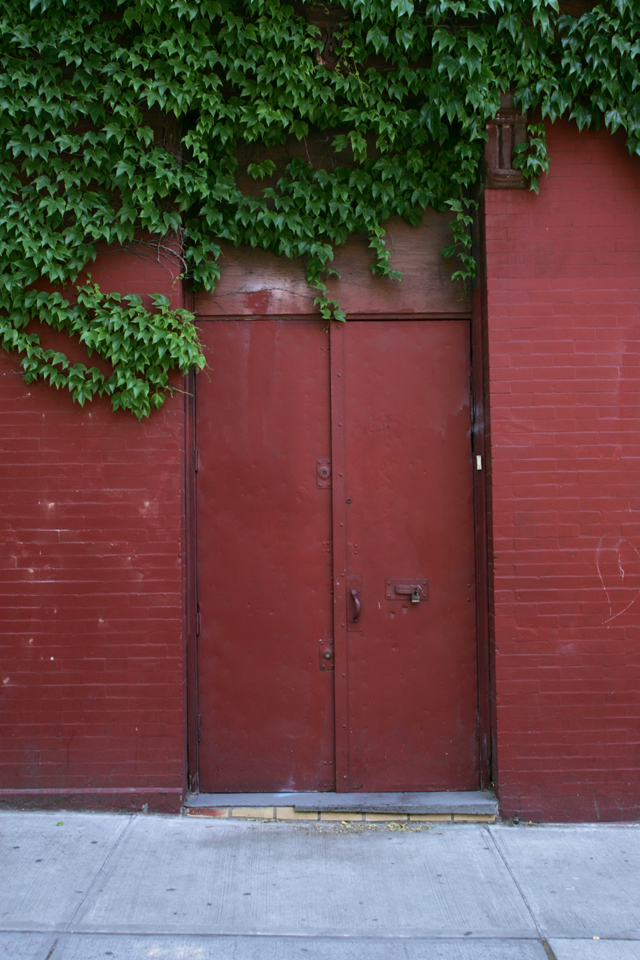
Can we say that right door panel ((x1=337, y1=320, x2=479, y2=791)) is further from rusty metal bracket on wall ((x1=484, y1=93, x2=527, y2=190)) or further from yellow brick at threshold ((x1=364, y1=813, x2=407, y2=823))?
rusty metal bracket on wall ((x1=484, y1=93, x2=527, y2=190))

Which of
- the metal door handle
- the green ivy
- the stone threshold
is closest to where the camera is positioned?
the green ivy

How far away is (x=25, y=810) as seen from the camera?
400 cm

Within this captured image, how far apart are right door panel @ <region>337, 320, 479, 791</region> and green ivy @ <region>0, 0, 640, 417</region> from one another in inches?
23.8

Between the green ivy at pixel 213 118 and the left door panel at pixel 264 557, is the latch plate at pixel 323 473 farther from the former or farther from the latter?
the green ivy at pixel 213 118

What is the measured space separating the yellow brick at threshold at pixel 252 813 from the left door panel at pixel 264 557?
0.17 m

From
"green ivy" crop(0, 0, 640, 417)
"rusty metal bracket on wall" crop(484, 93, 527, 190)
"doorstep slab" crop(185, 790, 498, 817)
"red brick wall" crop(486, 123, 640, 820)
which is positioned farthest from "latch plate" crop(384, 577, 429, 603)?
"rusty metal bracket on wall" crop(484, 93, 527, 190)

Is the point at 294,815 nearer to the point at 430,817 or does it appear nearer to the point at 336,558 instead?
the point at 430,817

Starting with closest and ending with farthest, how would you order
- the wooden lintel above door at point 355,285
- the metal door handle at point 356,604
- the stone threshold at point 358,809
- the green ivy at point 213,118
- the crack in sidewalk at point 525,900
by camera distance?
the crack in sidewalk at point 525,900
the green ivy at point 213,118
the stone threshold at point 358,809
the metal door handle at point 356,604
the wooden lintel above door at point 355,285

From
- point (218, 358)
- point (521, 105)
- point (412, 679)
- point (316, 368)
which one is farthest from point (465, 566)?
point (521, 105)

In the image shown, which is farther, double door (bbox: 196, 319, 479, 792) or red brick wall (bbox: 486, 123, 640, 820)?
double door (bbox: 196, 319, 479, 792)

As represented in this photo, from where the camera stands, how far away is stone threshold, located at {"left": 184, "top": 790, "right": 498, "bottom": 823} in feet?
13.1

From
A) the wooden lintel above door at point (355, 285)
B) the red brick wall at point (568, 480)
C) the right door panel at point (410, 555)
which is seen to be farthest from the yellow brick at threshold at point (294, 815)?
the wooden lintel above door at point (355, 285)

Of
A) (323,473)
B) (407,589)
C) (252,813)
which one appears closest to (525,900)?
(252,813)

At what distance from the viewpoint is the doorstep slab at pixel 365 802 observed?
3992mm
